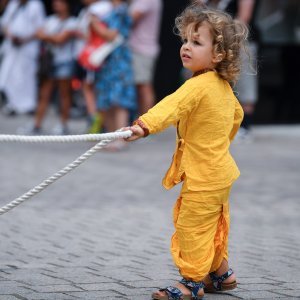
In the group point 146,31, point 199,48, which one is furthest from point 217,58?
point 146,31

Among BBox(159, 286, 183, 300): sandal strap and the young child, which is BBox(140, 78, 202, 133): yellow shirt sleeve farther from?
BBox(159, 286, 183, 300): sandal strap

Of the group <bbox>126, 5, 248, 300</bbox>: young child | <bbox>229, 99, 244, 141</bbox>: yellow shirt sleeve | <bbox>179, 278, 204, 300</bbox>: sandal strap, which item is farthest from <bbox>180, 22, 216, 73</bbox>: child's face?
<bbox>179, 278, 204, 300</bbox>: sandal strap

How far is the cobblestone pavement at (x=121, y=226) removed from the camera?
495cm

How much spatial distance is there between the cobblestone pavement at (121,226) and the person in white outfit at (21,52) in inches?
107

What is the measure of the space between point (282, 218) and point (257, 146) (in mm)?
4359

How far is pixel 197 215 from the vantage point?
4520 mm

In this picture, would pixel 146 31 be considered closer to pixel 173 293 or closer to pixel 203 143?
pixel 203 143

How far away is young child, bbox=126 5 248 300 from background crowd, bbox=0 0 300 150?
4.51m

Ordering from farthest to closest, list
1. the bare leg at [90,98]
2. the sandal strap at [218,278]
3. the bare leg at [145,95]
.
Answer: the bare leg at [90,98] → the bare leg at [145,95] → the sandal strap at [218,278]

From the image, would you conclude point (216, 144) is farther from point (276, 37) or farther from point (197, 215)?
point (276, 37)

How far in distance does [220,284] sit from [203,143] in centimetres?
68

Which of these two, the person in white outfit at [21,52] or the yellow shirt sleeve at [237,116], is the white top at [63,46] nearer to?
the person in white outfit at [21,52]

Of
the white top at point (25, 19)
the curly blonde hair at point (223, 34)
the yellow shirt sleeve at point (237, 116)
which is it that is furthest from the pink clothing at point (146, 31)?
the curly blonde hair at point (223, 34)

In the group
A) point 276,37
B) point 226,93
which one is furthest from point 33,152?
point 226,93
